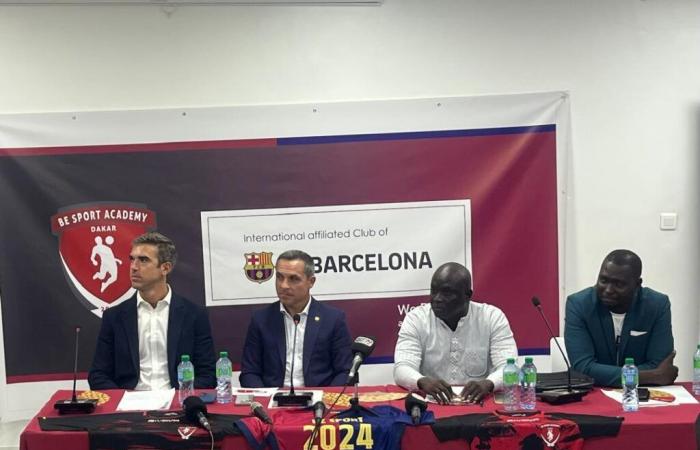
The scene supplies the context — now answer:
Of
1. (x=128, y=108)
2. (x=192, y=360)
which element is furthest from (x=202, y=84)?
(x=192, y=360)

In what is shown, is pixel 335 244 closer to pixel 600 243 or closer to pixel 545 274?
pixel 545 274

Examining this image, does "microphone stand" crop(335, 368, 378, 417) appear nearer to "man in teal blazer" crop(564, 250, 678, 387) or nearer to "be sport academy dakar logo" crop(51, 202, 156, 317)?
"man in teal blazer" crop(564, 250, 678, 387)

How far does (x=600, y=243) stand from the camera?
15.2ft

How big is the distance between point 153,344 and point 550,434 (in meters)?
1.84

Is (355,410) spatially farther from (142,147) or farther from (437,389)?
(142,147)

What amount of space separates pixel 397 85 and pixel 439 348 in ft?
5.31

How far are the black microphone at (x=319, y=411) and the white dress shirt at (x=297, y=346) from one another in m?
0.69

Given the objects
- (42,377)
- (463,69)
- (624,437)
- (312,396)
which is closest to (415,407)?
(312,396)

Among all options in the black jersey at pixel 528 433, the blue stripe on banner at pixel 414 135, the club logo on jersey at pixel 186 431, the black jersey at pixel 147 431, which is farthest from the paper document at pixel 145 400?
the blue stripe on banner at pixel 414 135

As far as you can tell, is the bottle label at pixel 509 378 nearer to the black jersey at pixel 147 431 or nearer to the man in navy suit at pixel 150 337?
the black jersey at pixel 147 431

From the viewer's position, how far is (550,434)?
9.24ft

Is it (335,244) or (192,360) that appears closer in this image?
(192,360)

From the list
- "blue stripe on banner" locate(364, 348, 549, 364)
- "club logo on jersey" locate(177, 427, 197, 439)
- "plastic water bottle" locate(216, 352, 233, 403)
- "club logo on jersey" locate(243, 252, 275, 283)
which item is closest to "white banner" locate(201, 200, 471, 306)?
"club logo on jersey" locate(243, 252, 275, 283)

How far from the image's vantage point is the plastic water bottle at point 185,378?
10.7 feet
